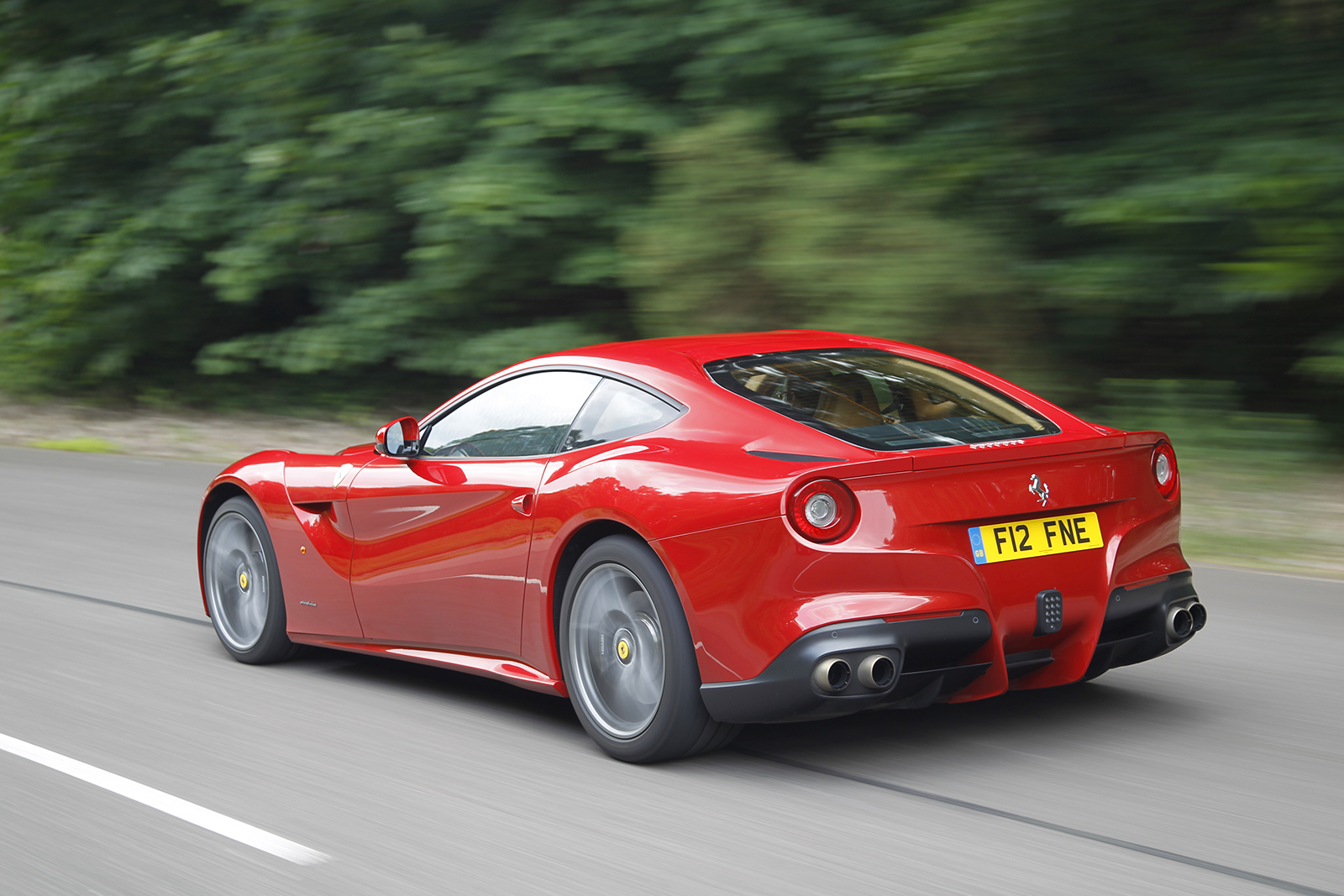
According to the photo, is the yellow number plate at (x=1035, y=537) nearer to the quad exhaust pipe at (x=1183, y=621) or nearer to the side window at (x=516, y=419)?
the quad exhaust pipe at (x=1183, y=621)

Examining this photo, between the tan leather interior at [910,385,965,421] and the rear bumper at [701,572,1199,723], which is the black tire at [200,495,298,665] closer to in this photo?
the rear bumper at [701,572,1199,723]

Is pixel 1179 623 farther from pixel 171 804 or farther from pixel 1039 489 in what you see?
pixel 171 804

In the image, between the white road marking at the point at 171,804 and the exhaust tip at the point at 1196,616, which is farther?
the exhaust tip at the point at 1196,616

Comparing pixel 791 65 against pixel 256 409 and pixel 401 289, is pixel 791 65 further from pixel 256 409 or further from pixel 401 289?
pixel 256 409

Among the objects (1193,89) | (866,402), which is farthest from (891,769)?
(1193,89)

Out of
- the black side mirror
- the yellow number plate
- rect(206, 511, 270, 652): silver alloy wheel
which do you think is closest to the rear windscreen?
the yellow number plate

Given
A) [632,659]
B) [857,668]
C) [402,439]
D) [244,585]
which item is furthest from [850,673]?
[244,585]

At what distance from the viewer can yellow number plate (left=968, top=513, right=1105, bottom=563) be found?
13.5 ft

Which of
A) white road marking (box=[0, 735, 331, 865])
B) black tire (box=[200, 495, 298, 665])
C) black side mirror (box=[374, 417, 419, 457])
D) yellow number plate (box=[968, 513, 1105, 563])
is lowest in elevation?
white road marking (box=[0, 735, 331, 865])

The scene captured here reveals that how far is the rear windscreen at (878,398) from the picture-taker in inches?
172

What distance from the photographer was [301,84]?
17500 mm

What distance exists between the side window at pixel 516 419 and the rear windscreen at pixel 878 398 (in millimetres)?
556

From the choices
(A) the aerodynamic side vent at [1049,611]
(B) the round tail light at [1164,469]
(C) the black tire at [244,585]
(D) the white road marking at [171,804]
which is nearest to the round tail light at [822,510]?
(A) the aerodynamic side vent at [1049,611]

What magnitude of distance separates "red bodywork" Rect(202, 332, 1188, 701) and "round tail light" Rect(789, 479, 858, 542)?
0.09 feet
